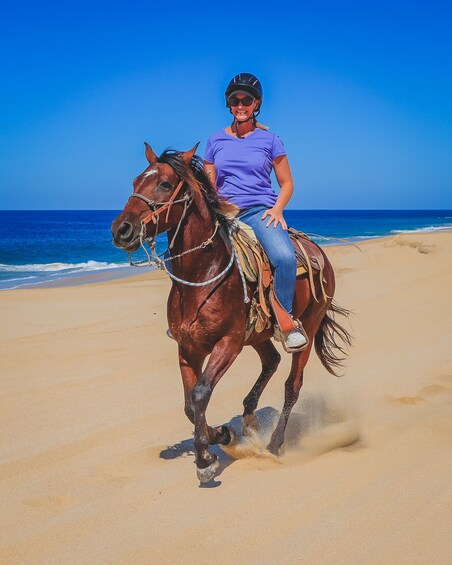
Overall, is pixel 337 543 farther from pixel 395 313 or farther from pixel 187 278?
pixel 395 313

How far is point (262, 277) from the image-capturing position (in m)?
5.20

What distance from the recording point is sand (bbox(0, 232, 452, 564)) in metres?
3.75

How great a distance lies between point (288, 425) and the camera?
6426 millimetres

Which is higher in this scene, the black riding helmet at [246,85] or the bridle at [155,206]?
the black riding helmet at [246,85]

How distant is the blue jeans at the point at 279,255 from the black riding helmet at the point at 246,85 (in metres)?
1.08

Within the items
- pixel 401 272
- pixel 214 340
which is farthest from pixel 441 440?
pixel 401 272

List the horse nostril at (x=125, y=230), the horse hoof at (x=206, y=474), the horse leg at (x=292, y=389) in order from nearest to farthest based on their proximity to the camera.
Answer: the horse nostril at (x=125, y=230) < the horse hoof at (x=206, y=474) < the horse leg at (x=292, y=389)

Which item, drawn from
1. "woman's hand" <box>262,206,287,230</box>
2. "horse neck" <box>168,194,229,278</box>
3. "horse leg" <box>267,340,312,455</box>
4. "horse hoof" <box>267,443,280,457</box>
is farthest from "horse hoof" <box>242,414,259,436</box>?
"woman's hand" <box>262,206,287,230</box>

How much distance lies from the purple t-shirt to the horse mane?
0.25 m

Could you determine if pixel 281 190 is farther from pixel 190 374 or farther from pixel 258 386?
pixel 258 386

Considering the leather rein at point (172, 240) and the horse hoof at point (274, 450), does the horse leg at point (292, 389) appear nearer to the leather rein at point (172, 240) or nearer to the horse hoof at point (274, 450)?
the horse hoof at point (274, 450)

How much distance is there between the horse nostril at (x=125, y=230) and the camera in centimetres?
417

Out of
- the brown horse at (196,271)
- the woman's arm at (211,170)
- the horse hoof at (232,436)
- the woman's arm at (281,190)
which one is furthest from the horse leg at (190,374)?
the woman's arm at (211,170)

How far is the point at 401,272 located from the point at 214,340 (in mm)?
13719
